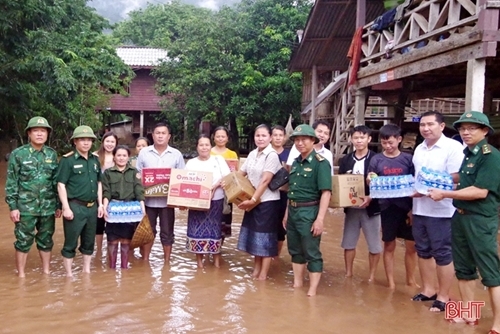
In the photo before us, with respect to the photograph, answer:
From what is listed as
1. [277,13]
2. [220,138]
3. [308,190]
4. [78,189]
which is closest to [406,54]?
[220,138]

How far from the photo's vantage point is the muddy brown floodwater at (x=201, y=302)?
4062 mm

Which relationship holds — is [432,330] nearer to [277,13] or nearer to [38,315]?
[38,315]

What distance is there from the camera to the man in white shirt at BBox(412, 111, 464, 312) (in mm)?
4496

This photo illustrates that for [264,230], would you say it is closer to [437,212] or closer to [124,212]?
[124,212]

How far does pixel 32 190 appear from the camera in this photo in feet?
17.0

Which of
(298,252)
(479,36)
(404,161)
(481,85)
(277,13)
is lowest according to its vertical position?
(298,252)

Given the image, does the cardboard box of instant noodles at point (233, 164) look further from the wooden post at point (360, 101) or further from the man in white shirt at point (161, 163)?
the wooden post at point (360, 101)

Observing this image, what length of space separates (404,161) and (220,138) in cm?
227

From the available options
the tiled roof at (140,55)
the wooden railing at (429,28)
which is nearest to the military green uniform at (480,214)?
the wooden railing at (429,28)

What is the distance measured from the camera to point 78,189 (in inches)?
205

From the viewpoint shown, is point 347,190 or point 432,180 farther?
point 347,190

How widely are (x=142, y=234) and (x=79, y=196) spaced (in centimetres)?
80

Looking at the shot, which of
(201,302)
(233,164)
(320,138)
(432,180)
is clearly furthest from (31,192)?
(432,180)

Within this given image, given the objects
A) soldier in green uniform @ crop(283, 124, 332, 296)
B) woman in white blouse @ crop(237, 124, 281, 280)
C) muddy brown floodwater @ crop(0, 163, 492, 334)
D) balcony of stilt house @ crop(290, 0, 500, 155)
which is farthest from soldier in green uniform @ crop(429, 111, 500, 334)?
balcony of stilt house @ crop(290, 0, 500, 155)
